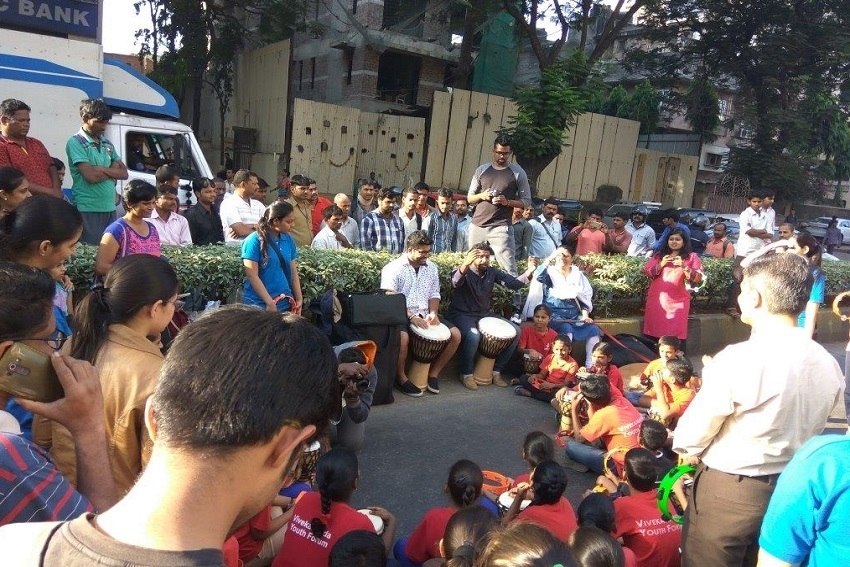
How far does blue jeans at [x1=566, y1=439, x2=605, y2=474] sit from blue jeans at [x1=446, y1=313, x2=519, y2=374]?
1.60 metres

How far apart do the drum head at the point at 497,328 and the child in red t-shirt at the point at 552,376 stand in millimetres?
439

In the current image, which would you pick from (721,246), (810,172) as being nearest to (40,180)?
(721,246)

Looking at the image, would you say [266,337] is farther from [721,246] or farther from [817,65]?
[817,65]

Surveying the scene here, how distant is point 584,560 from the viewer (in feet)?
7.95

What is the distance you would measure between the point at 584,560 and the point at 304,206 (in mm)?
5518

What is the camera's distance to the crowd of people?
1.09 m

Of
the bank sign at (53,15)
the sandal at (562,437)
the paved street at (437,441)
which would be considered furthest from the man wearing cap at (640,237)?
the bank sign at (53,15)

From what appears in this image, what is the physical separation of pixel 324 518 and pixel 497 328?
378 cm

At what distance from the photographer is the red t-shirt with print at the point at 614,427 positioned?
4.76 m

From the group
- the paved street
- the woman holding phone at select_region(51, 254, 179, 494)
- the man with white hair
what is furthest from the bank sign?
the woman holding phone at select_region(51, 254, 179, 494)

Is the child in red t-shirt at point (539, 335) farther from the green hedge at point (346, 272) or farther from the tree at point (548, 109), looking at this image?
the tree at point (548, 109)

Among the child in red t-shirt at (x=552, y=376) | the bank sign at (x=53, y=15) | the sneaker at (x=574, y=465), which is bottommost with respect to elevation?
the sneaker at (x=574, y=465)

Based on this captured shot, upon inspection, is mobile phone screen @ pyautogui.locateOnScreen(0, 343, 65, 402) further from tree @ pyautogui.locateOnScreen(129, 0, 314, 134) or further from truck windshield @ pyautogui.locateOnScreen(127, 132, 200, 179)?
tree @ pyautogui.locateOnScreen(129, 0, 314, 134)

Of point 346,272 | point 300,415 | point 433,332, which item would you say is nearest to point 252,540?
point 300,415
